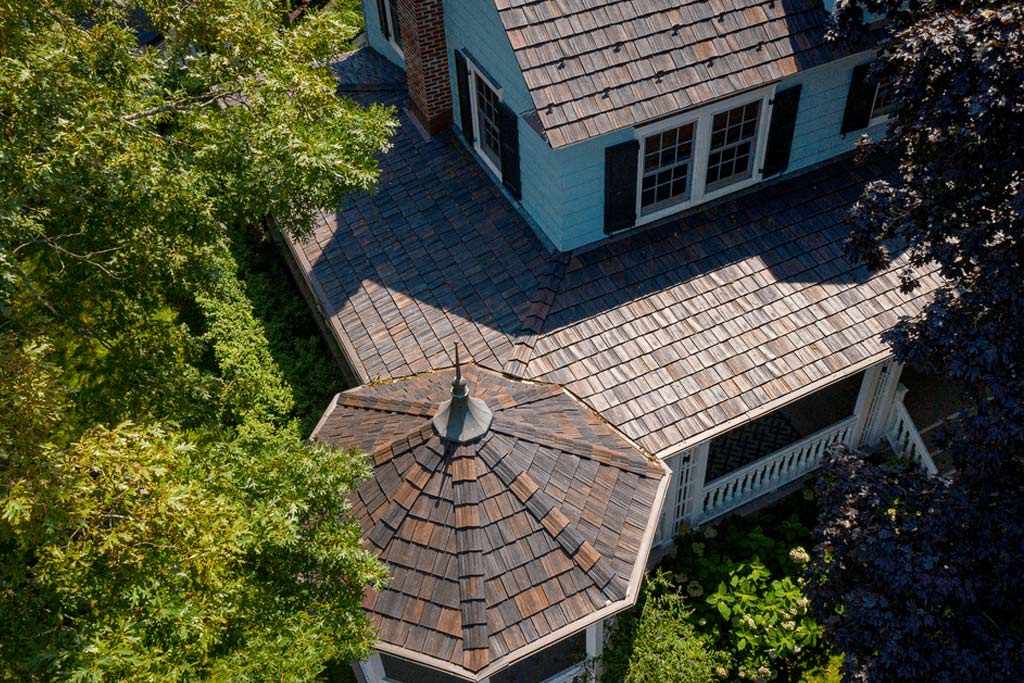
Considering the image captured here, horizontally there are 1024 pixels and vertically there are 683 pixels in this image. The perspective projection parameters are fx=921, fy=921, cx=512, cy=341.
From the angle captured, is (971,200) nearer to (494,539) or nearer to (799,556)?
(494,539)

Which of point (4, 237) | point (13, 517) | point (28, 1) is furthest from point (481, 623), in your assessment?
point (28, 1)

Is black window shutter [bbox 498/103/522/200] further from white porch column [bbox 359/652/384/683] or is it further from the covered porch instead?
white porch column [bbox 359/652/384/683]

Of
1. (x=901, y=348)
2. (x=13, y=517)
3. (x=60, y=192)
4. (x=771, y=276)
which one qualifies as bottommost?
(x=13, y=517)

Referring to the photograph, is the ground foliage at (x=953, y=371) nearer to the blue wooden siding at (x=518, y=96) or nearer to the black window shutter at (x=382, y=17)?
the blue wooden siding at (x=518, y=96)

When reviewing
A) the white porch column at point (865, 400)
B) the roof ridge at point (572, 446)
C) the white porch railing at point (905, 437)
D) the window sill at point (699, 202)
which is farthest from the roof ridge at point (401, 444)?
the white porch railing at point (905, 437)

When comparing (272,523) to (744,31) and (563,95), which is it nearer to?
(563,95)
